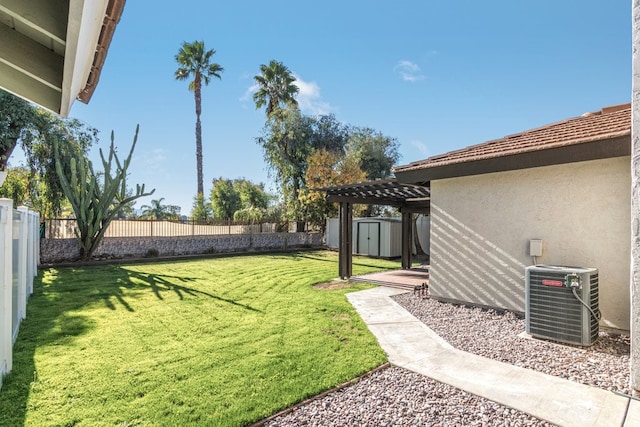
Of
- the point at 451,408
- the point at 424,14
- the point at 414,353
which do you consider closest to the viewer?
the point at 451,408

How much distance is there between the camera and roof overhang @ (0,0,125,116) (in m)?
1.68

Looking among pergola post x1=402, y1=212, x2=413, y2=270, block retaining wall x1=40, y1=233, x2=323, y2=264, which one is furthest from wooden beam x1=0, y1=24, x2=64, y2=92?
block retaining wall x1=40, y1=233, x2=323, y2=264

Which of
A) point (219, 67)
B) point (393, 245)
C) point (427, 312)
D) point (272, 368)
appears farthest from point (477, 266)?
point (219, 67)

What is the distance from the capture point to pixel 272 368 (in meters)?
3.92

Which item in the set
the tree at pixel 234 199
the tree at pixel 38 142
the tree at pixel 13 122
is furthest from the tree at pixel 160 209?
the tree at pixel 13 122

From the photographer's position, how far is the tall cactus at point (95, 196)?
1284 cm

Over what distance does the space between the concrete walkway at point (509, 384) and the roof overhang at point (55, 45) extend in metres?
4.10

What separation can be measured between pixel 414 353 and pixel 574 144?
3965 mm

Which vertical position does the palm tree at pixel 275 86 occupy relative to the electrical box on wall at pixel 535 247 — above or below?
above

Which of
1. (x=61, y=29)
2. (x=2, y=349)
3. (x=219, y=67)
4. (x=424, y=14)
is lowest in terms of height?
(x=2, y=349)

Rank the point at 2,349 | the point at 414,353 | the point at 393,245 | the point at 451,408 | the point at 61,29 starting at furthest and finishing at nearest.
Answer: the point at 393,245, the point at 414,353, the point at 2,349, the point at 451,408, the point at 61,29

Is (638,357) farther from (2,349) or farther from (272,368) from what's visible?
(2,349)

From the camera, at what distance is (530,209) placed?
601cm

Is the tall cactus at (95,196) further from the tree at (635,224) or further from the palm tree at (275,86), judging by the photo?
the tree at (635,224)
